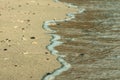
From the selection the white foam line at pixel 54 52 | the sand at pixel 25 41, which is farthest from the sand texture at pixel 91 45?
the sand at pixel 25 41

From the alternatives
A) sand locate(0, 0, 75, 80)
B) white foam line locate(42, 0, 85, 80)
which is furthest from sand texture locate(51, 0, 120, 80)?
sand locate(0, 0, 75, 80)

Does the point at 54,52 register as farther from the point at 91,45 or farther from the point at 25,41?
the point at 25,41

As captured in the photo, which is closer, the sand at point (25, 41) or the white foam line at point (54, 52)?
the white foam line at point (54, 52)

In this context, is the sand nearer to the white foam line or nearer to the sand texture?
the white foam line

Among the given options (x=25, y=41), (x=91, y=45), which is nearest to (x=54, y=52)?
(x=91, y=45)

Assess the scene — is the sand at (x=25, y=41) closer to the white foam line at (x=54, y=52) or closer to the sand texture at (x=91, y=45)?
the white foam line at (x=54, y=52)
